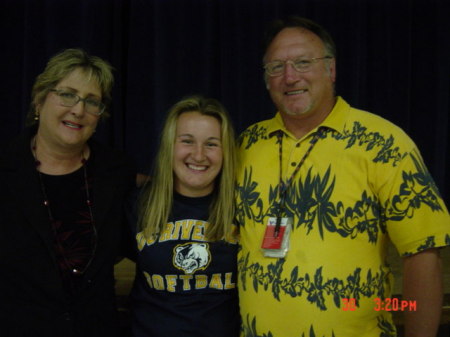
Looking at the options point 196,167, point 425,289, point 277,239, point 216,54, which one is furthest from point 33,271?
point 216,54

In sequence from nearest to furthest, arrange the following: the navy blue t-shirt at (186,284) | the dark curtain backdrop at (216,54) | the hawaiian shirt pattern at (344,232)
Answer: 1. the hawaiian shirt pattern at (344,232)
2. the navy blue t-shirt at (186,284)
3. the dark curtain backdrop at (216,54)

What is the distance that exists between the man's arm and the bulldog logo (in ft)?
1.98

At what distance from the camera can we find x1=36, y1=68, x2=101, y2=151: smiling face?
4.37ft

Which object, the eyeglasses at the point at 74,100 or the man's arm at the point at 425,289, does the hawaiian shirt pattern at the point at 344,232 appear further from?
the eyeglasses at the point at 74,100

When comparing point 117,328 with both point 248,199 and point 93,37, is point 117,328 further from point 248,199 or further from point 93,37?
point 93,37

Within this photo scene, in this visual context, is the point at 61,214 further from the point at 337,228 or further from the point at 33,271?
the point at 337,228

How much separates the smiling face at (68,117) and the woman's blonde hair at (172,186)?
0.26 m

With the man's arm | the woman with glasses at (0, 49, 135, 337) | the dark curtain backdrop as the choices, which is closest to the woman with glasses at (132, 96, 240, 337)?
the woman with glasses at (0, 49, 135, 337)

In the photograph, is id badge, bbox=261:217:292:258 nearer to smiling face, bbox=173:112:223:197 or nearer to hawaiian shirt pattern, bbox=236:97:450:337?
hawaiian shirt pattern, bbox=236:97:450:337

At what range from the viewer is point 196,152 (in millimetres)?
1379

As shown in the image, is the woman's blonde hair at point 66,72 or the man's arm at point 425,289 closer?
the man's arm at point 425,289

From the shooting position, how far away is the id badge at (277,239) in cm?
121

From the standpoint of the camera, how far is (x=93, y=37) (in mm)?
2592

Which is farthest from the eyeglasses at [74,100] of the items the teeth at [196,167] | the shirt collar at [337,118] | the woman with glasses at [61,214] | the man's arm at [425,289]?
the man's arm at [425,289]
